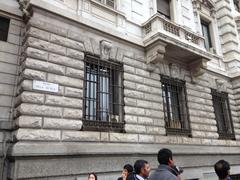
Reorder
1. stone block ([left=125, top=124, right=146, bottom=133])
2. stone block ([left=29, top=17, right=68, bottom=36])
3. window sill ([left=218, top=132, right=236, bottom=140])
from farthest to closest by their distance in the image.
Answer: window sill ([left=218, top=132, right=236, bottom=140])
stone block ([left=125, top=124, right=146, bottom=133])
stone block ([left=29, top=17, right=68, bottom=36])

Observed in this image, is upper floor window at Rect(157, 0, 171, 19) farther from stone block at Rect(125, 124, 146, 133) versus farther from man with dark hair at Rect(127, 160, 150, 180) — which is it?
man with dark hair at Rect(127, 160, 150, 180)

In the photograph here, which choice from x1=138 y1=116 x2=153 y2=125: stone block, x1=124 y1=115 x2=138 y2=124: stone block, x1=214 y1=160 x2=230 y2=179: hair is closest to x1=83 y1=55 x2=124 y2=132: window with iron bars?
x1=124 y1=115 x2=138 y2=124: stone block

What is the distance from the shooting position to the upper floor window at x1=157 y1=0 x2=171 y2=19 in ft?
37.3

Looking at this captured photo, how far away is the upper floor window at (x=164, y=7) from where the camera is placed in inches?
448

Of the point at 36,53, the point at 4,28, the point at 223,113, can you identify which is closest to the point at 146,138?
the point at 36,53

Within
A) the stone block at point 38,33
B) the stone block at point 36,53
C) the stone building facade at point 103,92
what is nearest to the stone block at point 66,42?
the stone building facade at point 103,92

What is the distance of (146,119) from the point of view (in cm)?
819

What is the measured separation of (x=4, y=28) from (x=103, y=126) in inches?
162

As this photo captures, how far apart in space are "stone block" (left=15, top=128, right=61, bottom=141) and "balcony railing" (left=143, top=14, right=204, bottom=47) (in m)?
5.45

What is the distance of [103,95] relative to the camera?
25.3 ft

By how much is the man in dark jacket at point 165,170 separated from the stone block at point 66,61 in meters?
4.50

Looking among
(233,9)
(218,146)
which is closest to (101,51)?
(218,146)

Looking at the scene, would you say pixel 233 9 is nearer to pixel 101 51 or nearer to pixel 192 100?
pixel 192 100

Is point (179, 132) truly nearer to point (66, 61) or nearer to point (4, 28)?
point (66, 61)
